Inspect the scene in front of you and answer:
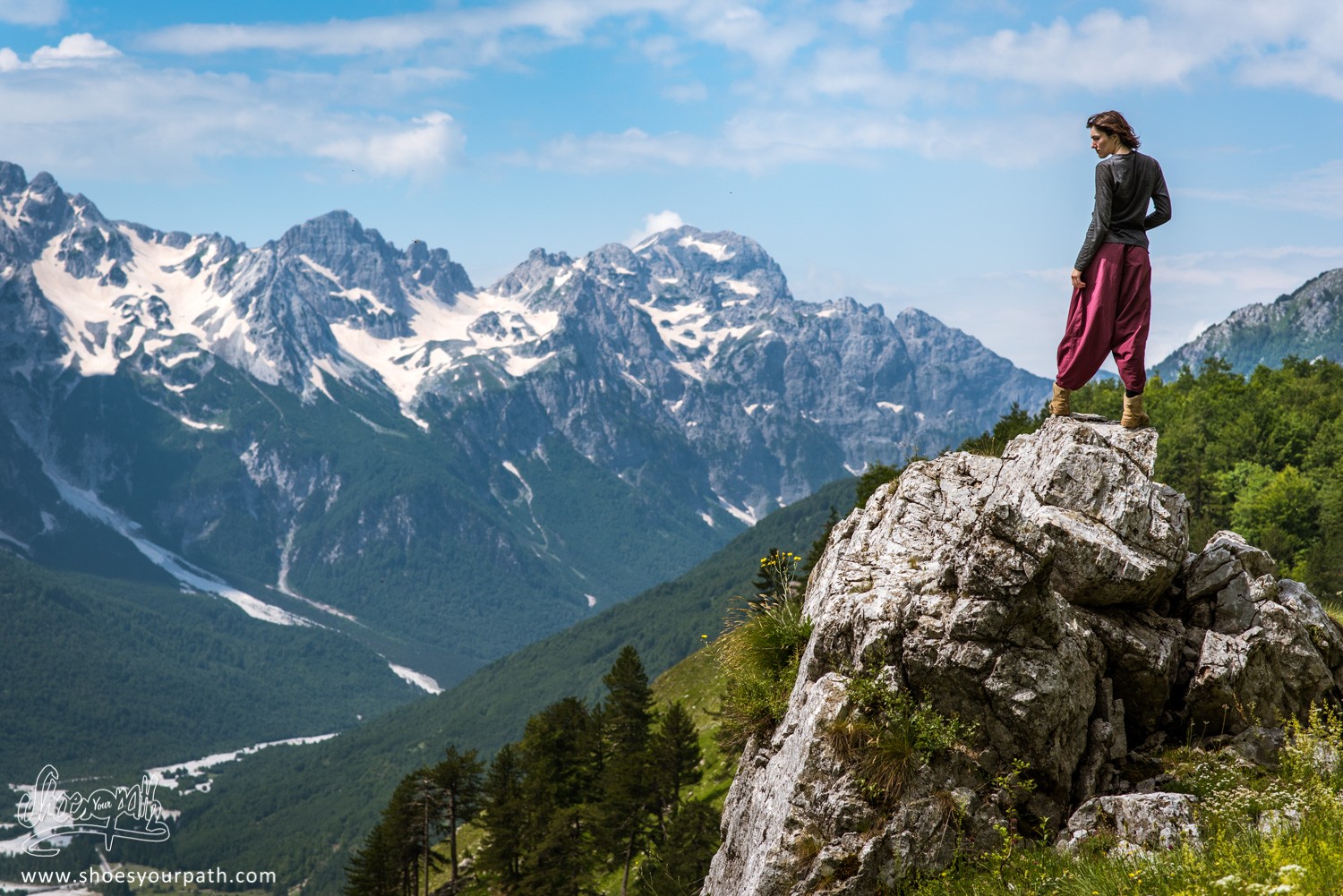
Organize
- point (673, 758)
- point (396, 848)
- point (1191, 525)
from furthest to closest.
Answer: point (396, 848) < point (673, 758) < point (1191, 525)

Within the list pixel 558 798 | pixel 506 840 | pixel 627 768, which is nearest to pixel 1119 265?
pixel 627 768

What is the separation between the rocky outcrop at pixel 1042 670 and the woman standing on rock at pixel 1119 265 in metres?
1.53

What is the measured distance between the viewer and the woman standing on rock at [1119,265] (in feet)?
54.5

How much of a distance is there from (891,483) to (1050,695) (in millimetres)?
5730

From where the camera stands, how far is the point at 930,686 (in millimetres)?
14383

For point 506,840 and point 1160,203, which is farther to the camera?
point 506,840

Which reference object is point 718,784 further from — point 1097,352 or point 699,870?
point 1097,352

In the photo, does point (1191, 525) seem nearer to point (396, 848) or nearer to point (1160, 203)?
point (1160, 203)

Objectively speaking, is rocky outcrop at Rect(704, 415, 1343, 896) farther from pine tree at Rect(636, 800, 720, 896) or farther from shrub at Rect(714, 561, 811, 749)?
pine tree at Rect(636, 800, 720, 896)

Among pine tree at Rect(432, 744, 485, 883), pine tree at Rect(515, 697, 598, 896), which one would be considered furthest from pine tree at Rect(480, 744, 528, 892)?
pine tree at Rect(432, 744, 485, 883)

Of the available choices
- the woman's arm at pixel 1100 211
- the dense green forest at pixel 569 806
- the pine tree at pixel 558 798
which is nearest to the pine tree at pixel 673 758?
the dense green forest at pixel 569 806

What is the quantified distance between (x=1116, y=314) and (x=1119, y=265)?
2.86 ft

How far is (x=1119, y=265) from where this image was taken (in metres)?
16.9

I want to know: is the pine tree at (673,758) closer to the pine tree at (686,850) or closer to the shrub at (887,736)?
the pine tree at (686,850)
